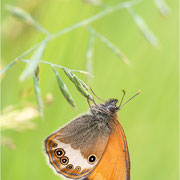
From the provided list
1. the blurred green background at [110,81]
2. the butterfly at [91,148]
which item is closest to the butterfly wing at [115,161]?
the butterfly at [91,148]

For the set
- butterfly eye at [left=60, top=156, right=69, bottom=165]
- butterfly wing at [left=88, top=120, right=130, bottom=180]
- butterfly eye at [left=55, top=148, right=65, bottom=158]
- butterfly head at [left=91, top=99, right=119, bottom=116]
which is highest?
butterfly head at [left=91, top=99, right=119, bottom=116]

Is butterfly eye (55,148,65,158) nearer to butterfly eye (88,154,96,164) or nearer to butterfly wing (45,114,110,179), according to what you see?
butterfly wing (45,114,110,179)

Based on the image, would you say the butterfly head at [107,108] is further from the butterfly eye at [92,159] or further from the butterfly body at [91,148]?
the butterfly eye at [92,159]

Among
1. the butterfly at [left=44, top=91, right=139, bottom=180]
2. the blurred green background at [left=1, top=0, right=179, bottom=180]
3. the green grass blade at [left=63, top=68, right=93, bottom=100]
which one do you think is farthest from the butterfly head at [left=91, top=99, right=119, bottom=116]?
the green grass blade at [left=63, top=68, right=93, bottom=100]

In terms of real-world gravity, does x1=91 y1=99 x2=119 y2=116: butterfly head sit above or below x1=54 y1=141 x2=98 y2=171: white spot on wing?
above

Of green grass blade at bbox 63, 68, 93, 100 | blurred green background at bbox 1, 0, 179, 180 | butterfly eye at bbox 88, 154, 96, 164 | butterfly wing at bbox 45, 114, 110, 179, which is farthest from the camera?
blurred green background at bbox 1, 0, 179, 180

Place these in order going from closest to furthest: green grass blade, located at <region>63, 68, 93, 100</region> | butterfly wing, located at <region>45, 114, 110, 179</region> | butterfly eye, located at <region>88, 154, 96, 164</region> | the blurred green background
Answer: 1. green grass blade, located at <region>63, 68, 93, 100</region>
2. butterfly wing, located at <region>45, 114, 110, 179</region>
3. butterfly eye, located at <region>88, 154, 96, 164</region>
4. the blurred green background

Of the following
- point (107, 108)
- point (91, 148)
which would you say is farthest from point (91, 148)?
point (107, 108)
